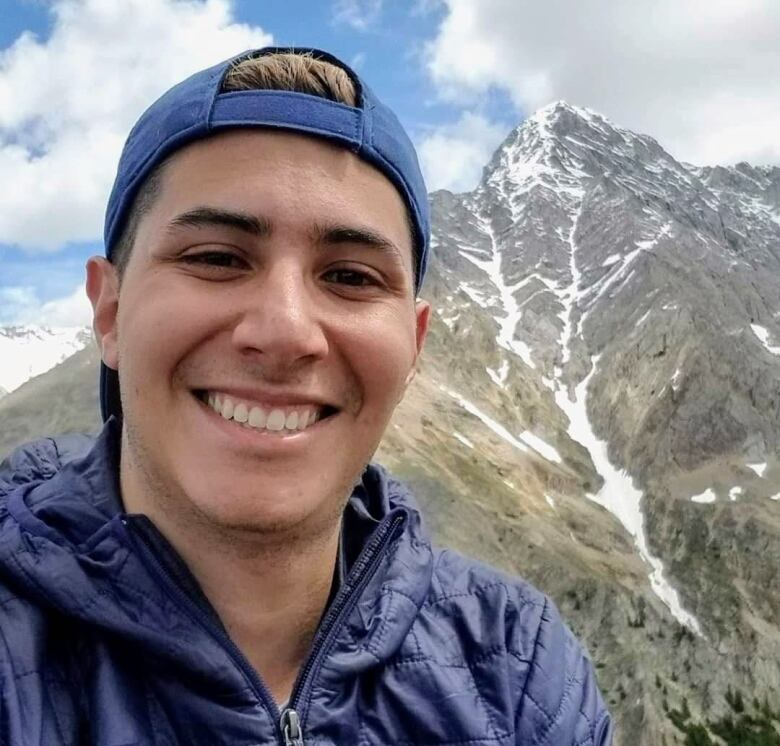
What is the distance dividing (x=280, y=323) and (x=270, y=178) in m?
0.64

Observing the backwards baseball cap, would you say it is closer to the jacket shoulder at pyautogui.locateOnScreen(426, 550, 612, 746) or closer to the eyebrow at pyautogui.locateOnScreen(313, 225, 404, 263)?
the eyebrow at pyautogui.locateOnScreen(313, 225, 404, 263)

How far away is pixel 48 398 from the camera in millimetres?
51812

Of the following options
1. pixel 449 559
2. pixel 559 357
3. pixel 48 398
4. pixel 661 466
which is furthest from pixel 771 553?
pixel 449 559

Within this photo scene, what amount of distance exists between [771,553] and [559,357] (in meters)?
67.7

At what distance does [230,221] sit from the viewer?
10.2 feet

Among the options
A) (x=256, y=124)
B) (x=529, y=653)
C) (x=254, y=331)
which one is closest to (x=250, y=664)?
(x=254, y=331)

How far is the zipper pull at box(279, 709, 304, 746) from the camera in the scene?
293 centimetres

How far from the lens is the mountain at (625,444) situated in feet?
171

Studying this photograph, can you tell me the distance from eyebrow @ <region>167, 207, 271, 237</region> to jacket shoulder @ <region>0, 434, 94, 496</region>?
5.76 feet

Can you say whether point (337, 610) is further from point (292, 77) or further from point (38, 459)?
point (292, 77)

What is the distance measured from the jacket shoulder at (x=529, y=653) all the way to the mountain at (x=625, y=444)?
30749 mm

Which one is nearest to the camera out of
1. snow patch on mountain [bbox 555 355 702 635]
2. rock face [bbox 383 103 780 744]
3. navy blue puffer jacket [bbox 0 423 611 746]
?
navy blue puffer jacket [bbox 0 423 611 746]

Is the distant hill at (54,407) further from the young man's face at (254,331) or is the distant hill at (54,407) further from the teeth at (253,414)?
the teeth at (253,414)

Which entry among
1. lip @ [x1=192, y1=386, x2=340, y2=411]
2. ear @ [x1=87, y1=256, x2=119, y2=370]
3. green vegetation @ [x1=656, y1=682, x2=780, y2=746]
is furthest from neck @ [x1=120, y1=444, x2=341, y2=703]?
green vegetation @ [x1=656, y1=682, x2=780, y2=746]
